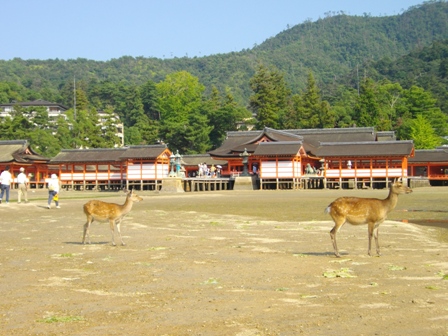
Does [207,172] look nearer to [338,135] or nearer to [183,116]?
[338,135]

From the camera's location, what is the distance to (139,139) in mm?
110438

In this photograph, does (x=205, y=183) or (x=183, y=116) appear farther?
(x=183, y=116)

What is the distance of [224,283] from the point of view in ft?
35.0

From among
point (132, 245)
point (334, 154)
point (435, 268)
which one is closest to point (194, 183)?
point (334, 154)

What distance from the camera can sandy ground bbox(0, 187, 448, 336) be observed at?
799cm

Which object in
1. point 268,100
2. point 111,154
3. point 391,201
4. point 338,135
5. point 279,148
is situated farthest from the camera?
point 268,100

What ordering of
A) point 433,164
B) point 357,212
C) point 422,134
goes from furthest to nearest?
point 422,134
point 433,164
point 357,212

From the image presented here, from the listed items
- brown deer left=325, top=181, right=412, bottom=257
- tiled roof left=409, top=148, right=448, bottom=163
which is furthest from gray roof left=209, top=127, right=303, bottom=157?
brown deer left=325, top=181, right=412, bottom=257

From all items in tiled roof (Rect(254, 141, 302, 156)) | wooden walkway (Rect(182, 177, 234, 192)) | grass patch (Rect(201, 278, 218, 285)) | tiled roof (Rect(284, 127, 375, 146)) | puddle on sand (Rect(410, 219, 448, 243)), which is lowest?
puddle on sand (Rect(410, 219, 448, 243))

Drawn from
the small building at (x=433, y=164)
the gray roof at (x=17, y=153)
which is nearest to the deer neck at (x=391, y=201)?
the small building at (x=433, y=164)

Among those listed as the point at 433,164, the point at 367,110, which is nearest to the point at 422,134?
the point at 367,110

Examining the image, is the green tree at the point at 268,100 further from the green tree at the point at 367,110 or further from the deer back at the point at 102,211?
the deer back at the point at 102,211

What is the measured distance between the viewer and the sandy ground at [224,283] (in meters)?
7.99

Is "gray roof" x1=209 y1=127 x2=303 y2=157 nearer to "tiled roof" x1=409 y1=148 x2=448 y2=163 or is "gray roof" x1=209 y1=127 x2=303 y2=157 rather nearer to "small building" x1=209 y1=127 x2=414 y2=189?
"small building" x1=209 y1=127 x2=414 y2=189
